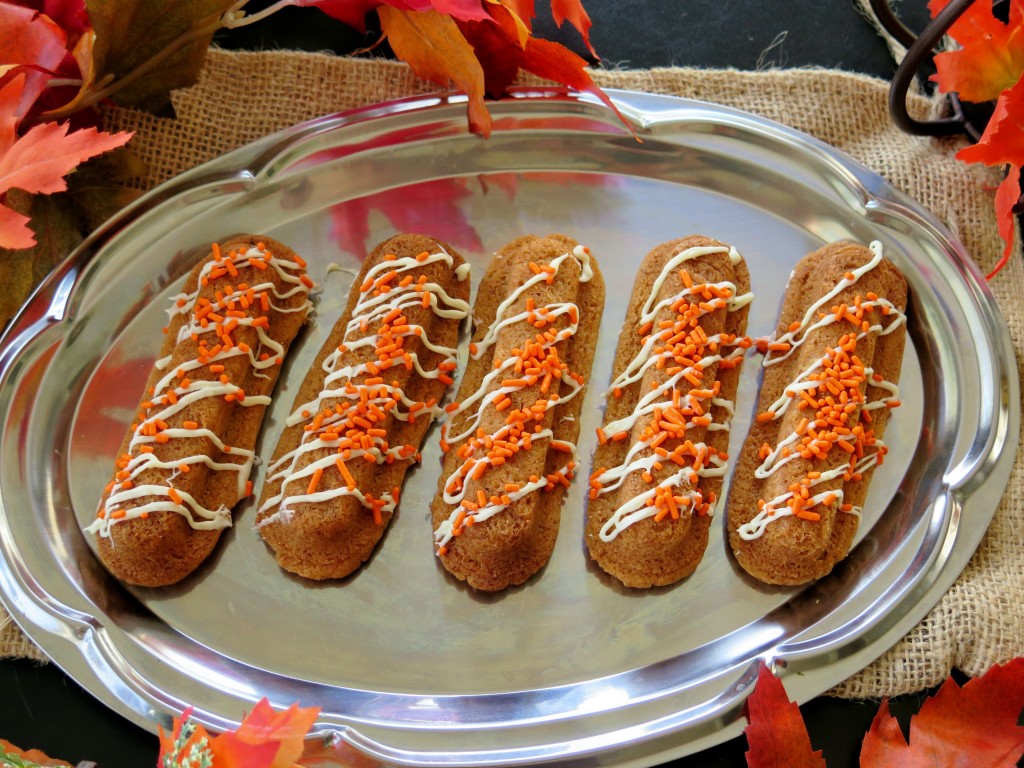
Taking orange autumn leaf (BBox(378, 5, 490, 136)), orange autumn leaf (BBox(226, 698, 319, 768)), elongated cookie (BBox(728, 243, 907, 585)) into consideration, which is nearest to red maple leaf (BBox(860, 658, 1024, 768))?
elongated cookie (BBox(728, 243, 907, 585))

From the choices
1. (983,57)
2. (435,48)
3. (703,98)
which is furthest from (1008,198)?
(435,48)

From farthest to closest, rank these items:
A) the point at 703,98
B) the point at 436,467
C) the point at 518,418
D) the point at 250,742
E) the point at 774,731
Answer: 1. the point at 703,98
2. the point at 436,467
3. the point at 518,418
4. the point at 774,731
5. the point at 250,742

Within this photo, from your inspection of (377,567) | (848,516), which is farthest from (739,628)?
(377,567)

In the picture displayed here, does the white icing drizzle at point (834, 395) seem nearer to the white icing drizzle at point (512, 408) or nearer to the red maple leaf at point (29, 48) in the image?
the white icing drizzle at point (512, 408)

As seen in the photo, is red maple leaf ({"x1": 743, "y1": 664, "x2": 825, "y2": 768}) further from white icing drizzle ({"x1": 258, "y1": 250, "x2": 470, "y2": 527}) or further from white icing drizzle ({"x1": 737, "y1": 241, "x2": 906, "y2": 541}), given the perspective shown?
white icing drizzle ({"x1": 258, "y1": 250, "x2": 470, "y2": 527})

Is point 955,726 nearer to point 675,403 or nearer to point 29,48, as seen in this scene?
point 675,403

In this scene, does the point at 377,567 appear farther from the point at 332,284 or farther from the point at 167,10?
the point at 167,10

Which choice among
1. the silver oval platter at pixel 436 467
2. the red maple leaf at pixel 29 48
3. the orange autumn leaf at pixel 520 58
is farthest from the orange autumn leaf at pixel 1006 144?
the red maple leaf at pixel 29 48
